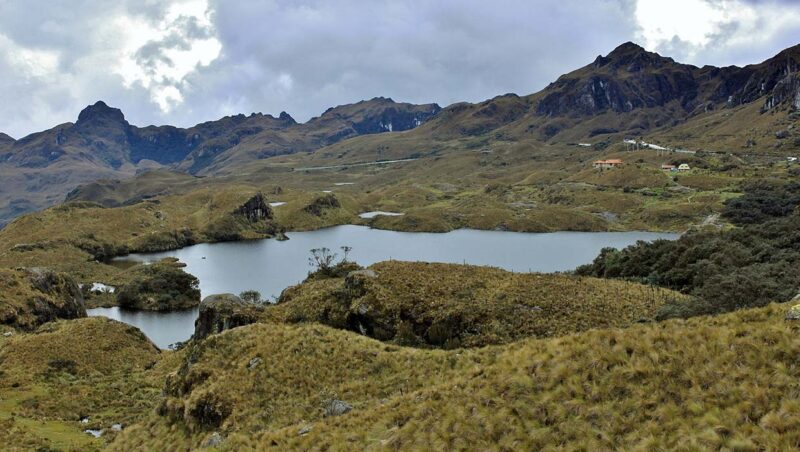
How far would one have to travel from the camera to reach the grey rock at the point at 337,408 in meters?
22.8

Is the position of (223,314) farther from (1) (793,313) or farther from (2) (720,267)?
→ (2) (720,267)

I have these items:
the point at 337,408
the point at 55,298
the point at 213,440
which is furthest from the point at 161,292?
the point at 337,408

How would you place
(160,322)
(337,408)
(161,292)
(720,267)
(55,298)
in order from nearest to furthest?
(337,408)
(720,267)
(55,298)
(160,322)
(161,292)

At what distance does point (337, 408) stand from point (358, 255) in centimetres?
12854

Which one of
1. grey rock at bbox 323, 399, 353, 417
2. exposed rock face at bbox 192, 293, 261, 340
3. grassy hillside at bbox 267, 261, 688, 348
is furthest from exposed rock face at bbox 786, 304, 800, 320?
exposed rock face at bbox 192, 293, 261, 340

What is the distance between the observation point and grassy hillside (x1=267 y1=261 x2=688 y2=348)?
36.2 meters

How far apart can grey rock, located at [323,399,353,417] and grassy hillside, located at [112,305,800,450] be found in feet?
1.46

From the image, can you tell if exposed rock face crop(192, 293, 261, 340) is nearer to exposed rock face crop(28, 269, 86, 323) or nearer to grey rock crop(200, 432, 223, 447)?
grey rock crop(200, 432, 223, 447)

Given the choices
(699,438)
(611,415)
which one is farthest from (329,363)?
(699,438)

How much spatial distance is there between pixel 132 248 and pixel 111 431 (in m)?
166

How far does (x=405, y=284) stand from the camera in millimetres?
41625

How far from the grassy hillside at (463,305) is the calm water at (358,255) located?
57784mm

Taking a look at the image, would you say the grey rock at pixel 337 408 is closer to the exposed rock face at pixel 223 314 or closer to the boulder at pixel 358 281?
the boulder at pixel 358 281

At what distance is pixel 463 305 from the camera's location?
38.6m
